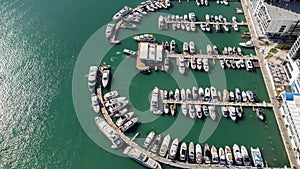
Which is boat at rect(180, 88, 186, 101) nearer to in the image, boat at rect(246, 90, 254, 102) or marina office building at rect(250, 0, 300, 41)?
boat at rect(246, 90, 254, 102)

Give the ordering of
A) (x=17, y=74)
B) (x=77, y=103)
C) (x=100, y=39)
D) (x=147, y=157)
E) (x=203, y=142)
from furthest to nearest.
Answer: (x=100, y=39) → (x=17, y=74) → (x=77, y=103) → (x=203, y=142) → (x=147, y=157)

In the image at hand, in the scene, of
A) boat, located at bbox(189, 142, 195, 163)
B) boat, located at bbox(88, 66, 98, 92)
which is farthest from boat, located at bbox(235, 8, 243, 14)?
boat, located at bbox(189, 142, 195, 163)

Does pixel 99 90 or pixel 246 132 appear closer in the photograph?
pixel 246 132

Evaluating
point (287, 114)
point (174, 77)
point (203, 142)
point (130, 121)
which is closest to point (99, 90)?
point (130, 121)

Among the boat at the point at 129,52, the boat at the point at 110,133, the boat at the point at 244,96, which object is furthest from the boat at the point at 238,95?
the boat at the point at 110,133

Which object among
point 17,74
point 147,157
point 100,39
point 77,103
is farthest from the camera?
point 100,39

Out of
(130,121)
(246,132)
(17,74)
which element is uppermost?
(17,74)

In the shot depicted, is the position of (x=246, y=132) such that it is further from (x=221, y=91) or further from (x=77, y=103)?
(x=77, y=103)

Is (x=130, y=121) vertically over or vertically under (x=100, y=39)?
under
